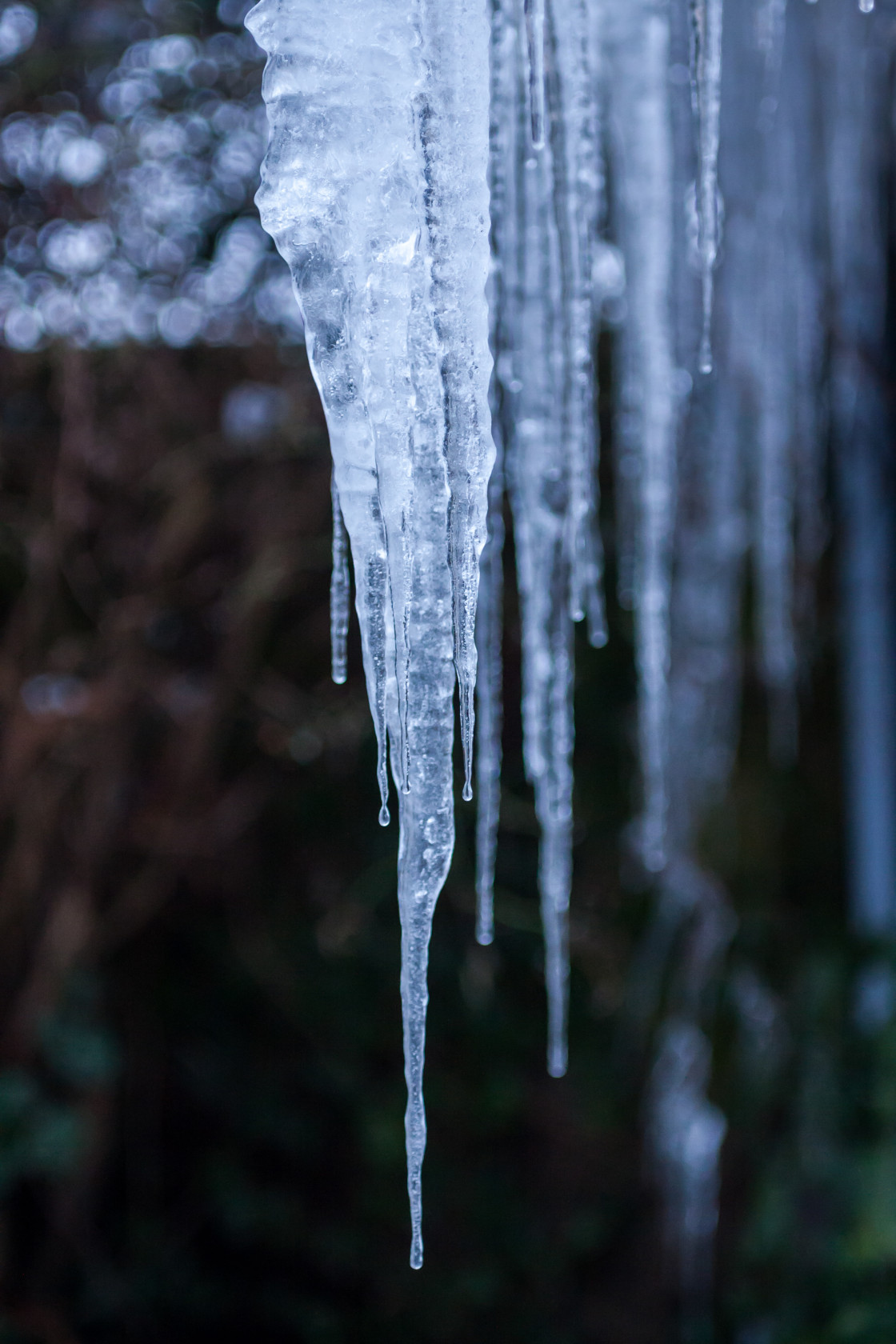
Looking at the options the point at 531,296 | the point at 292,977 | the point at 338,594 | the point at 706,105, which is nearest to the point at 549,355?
the point at 531,296

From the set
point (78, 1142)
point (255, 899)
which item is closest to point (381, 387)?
point (78, 1142)

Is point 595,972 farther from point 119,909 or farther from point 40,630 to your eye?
point 40,630

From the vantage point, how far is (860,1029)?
2133 mm

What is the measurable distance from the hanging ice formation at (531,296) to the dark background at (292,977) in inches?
24.9

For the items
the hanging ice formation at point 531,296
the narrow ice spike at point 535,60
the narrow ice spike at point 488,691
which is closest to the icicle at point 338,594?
the hanging ice formation at point 531,296

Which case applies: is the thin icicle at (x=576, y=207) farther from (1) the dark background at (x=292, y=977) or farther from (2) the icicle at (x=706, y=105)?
(1) the dark background at (x=292, y=977)

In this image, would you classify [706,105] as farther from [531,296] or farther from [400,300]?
[400,300]

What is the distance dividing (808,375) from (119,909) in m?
1.72

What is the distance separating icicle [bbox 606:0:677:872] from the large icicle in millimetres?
486

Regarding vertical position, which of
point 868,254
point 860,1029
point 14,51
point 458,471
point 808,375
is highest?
point 14,51

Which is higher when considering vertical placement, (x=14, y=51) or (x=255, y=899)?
(x=14, y=51)

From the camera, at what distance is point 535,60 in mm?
648

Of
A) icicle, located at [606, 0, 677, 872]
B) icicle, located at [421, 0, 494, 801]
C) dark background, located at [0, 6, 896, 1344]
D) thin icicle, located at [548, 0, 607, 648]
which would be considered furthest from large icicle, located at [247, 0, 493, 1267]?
dark background, located at [0, 6, 896, 1344]

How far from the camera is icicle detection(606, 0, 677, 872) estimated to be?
1033 mm
